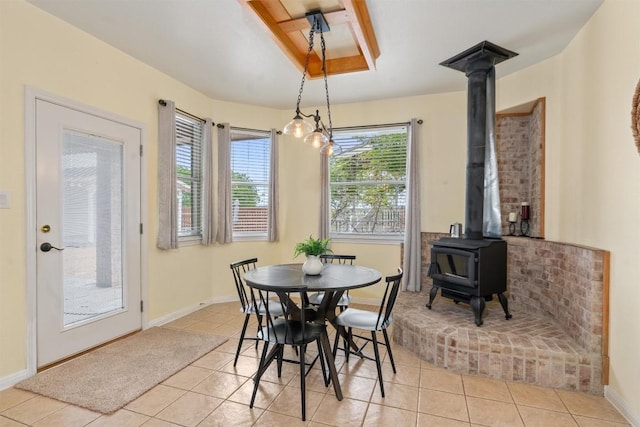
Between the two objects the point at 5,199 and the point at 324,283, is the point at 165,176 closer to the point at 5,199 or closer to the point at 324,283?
the point at 5,199

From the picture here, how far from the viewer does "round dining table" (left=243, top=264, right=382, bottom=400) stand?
7.35 feet

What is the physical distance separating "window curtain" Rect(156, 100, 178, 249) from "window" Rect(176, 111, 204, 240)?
0.87ft

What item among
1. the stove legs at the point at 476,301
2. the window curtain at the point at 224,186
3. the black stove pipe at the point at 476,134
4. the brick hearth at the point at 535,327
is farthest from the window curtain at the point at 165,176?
the black stove pipe at the point at 476,134

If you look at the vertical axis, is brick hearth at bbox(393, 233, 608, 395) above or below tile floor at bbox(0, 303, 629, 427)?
above

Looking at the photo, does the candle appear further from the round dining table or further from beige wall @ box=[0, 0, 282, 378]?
beige wall @ box=[0, 0, 282, 378]

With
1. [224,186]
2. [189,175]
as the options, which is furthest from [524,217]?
[189,175]

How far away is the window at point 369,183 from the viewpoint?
4.51 metres

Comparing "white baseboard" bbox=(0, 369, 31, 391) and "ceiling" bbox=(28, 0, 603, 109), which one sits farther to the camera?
"ceiling" bbox=(28, 0, 603, 109)

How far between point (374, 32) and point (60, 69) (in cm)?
263

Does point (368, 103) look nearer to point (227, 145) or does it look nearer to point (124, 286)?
point (227, 145)

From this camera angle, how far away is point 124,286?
10.8 feet

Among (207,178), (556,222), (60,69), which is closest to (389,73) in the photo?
(556,222)

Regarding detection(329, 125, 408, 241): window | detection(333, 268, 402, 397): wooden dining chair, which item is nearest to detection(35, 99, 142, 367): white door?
detection(333, 268, 402, 397): wooden dining chair

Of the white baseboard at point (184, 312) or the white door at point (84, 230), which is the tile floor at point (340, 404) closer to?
the white door at point (84, 230)
